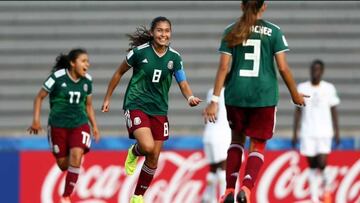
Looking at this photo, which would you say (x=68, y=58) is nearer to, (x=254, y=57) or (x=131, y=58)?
(x=131, y=58)

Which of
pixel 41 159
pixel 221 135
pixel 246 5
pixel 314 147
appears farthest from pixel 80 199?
pixel 246 5

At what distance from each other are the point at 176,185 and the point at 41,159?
1937 mm

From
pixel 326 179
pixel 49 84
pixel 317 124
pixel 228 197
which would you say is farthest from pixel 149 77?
pixel 326 179

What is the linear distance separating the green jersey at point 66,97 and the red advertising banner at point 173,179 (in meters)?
2.41

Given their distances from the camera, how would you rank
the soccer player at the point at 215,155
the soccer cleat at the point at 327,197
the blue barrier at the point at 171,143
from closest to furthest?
1. the soccer cleat at the point at 327,197
2. the soccer player at the point at 215,155
3. the blue barrier at the point at 171,143

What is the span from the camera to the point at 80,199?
15148 mm

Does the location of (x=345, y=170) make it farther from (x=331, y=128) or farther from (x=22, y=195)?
(x=22, y=195)

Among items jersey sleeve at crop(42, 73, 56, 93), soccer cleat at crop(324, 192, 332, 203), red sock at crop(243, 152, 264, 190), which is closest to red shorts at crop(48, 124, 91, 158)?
jersey sleeve at crop(42, 73, 56, 93)

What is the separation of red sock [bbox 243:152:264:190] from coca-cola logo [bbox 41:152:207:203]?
537 centimetres

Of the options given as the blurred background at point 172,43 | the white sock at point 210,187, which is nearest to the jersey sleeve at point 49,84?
the white sock at point 210,187

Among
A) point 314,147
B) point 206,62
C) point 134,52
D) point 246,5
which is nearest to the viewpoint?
point 246,5

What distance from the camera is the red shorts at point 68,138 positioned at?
12.9 meters

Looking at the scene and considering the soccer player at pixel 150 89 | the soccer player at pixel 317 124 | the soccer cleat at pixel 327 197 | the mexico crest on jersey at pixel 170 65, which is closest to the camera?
the soccer player at pixel 150 89

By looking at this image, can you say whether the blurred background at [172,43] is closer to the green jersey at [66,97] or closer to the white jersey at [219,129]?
the white jersey at [219,129]
